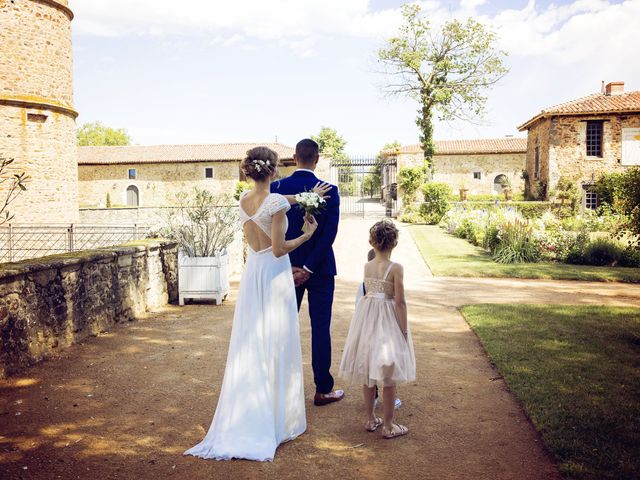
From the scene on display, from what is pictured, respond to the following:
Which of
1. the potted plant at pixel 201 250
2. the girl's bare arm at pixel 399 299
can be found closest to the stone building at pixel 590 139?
the potted plant at pixel 201 250

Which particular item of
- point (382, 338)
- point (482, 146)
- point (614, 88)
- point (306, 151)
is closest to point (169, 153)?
point (482, 146)

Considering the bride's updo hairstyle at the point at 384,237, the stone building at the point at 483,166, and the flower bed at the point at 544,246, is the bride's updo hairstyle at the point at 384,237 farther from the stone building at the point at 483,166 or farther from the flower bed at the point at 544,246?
the stone building at the point at 483,166

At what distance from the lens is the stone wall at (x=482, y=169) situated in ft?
133

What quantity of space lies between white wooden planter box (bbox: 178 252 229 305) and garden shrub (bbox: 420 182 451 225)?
53.3 ft

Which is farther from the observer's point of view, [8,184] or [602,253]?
[8,184]

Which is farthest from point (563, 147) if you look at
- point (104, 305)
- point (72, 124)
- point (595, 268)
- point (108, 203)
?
point (108, 203)

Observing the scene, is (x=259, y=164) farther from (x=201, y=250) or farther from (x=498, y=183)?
(x=498, y=183)

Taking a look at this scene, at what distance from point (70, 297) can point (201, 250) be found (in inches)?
112

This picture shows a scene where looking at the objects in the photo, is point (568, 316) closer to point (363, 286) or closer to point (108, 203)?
point (363, 286)

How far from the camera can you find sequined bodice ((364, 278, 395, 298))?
3711 mm

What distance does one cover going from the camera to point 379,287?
12.3 feet

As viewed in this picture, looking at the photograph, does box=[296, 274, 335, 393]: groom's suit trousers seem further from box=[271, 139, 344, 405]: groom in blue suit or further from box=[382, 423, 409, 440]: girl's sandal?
box=[382, 423, 409, 440]: girl's sandal

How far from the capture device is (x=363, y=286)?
12.9 feet

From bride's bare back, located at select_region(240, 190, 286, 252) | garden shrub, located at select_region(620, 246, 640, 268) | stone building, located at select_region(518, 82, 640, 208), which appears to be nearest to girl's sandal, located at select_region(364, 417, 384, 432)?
bride's bare back, located at select_region(240, 190, 286, 252)
